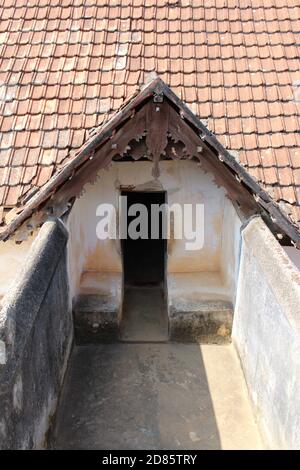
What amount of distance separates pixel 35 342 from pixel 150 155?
2727 millimetres

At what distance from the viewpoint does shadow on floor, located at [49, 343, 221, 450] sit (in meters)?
5.38

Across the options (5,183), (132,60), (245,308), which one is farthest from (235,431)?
(132,60)

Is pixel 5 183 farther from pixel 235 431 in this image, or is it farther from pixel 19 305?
pixel 235 431

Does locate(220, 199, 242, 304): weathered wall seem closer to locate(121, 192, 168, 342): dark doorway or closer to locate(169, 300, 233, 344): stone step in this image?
locate(169, 300, 233, 344): stone step

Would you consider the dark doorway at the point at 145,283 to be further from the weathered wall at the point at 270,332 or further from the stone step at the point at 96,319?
the weathered wall at the point at 270,332

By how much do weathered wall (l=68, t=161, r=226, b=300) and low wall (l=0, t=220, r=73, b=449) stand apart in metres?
1.05

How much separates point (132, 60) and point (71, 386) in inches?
185

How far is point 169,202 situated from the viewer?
723 cm

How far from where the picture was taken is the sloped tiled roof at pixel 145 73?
255 inches

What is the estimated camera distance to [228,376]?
630 cm

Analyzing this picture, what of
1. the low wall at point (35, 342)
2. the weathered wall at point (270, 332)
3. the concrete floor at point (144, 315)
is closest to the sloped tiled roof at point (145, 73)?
the weathered wall at point (270, 332)

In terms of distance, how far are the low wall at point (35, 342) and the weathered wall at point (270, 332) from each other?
2.31m

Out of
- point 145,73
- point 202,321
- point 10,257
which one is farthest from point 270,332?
point 145,73

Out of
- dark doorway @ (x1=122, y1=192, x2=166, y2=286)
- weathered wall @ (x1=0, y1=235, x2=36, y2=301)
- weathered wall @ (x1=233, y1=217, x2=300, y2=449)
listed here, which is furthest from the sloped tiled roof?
dark doorway @ (x1=122, y1=192, x2=166, y2=286)
